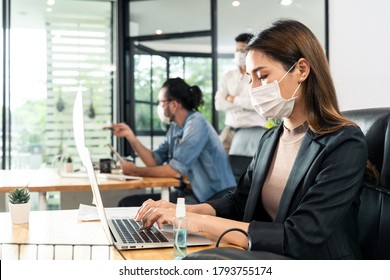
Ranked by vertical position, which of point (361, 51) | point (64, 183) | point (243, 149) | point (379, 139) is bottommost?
point (64, 183)

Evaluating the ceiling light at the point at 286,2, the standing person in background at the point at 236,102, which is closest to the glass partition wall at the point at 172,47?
the ceiling light at the point at 286,2

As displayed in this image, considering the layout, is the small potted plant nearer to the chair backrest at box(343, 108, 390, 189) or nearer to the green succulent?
the green succulent

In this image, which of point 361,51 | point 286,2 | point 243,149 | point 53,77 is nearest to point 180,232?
point 361,51

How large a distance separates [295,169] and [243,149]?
6.20 ft

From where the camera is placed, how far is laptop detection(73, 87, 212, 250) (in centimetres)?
97

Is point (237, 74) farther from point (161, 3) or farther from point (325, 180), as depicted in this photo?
point (325, 180)

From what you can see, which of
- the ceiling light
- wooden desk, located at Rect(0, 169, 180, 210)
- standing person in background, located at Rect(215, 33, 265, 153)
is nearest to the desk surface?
wooden desk, located at Rect(0, 169, 180, 210)

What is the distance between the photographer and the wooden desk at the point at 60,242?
986 mm

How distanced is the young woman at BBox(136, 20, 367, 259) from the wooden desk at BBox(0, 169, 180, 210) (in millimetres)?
913

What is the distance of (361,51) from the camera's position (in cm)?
180

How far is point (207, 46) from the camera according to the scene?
4.69m

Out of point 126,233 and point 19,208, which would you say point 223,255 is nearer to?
point 126,233

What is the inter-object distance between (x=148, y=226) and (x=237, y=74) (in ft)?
9.76

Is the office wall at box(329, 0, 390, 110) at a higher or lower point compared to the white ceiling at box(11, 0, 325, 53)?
lower
